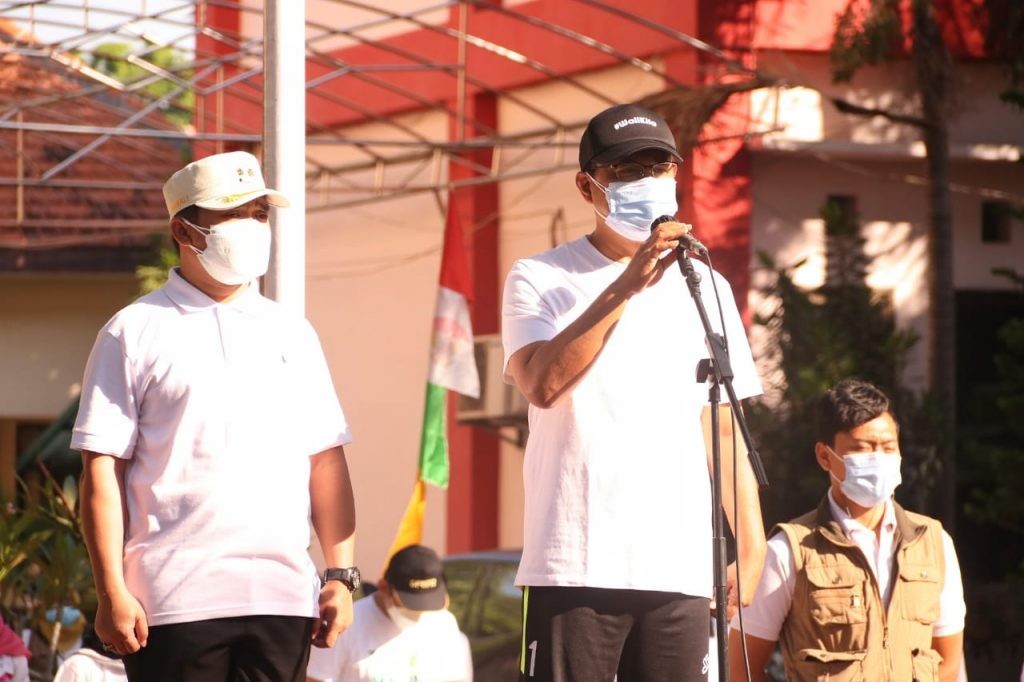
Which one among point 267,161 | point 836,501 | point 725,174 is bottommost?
point 836,501

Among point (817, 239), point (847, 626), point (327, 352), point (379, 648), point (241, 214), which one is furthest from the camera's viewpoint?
point (327, 352)

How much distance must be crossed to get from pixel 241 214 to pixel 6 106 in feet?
34.8

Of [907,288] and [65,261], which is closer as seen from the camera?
[907,288]

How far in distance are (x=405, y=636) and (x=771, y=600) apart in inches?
119

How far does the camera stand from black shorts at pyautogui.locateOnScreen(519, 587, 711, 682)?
14.5 ft

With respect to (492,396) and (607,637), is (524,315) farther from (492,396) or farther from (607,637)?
(492,396)

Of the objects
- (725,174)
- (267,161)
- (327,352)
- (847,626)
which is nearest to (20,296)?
(327,352)

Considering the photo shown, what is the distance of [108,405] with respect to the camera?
453 cm

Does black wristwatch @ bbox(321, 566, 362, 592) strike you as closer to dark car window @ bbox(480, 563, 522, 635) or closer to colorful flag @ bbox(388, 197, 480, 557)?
dark car window @ bbox(480, 563, 522, 635)

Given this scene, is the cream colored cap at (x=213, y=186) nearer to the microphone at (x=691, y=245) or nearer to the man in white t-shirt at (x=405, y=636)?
the microphone at (x=691, y=245)

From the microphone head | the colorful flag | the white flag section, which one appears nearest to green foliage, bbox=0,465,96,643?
the colorful flag

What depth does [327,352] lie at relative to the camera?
1897 cm

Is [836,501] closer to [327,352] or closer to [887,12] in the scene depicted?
[887,12]

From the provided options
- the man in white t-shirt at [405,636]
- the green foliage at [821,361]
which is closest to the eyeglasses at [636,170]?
the man in white t-shirt at [405,636]
